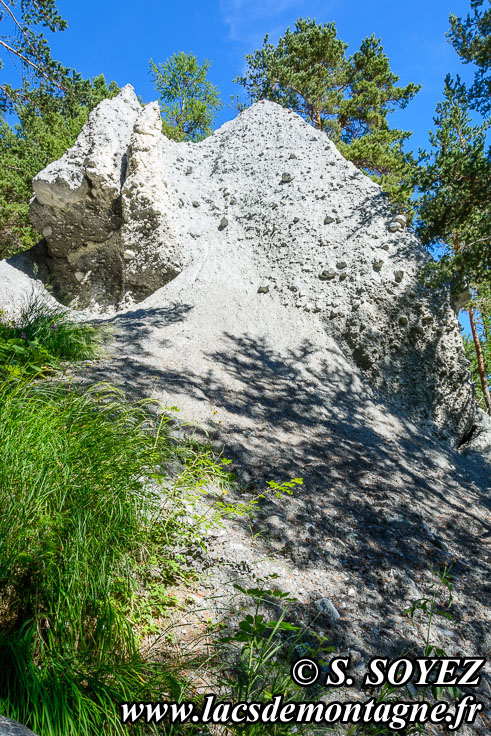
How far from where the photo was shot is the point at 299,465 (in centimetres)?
438

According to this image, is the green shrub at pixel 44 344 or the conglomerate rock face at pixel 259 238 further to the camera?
the conglomerate rock face at pixel 259 238

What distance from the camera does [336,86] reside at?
16.0 meters

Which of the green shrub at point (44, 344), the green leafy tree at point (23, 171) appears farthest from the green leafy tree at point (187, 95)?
the green shrub at point (44, 344)

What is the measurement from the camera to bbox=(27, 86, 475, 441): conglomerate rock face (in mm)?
7402

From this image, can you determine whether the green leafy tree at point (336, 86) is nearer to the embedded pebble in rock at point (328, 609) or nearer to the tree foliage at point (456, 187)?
the tree foliage at point (456, 187)

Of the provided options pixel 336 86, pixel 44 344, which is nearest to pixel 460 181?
pixel 44 344

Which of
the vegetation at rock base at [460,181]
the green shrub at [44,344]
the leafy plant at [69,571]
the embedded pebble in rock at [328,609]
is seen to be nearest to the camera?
the leafy plant at [69,571]

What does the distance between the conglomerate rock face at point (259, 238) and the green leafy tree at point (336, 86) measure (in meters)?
5.74

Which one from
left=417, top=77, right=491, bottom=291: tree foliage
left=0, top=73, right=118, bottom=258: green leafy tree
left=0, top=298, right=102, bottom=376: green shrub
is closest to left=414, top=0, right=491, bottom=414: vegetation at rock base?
left=417, top=77, right=491, bottom=291: tree foliage

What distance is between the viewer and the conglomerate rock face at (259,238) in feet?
24.3

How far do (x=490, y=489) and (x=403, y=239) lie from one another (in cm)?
457

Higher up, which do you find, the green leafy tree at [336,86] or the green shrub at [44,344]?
the green leafy tree at [336,86]

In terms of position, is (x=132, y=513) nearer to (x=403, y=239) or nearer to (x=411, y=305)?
(x=411, y=305)

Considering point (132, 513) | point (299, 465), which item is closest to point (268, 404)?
point (299, 465)
